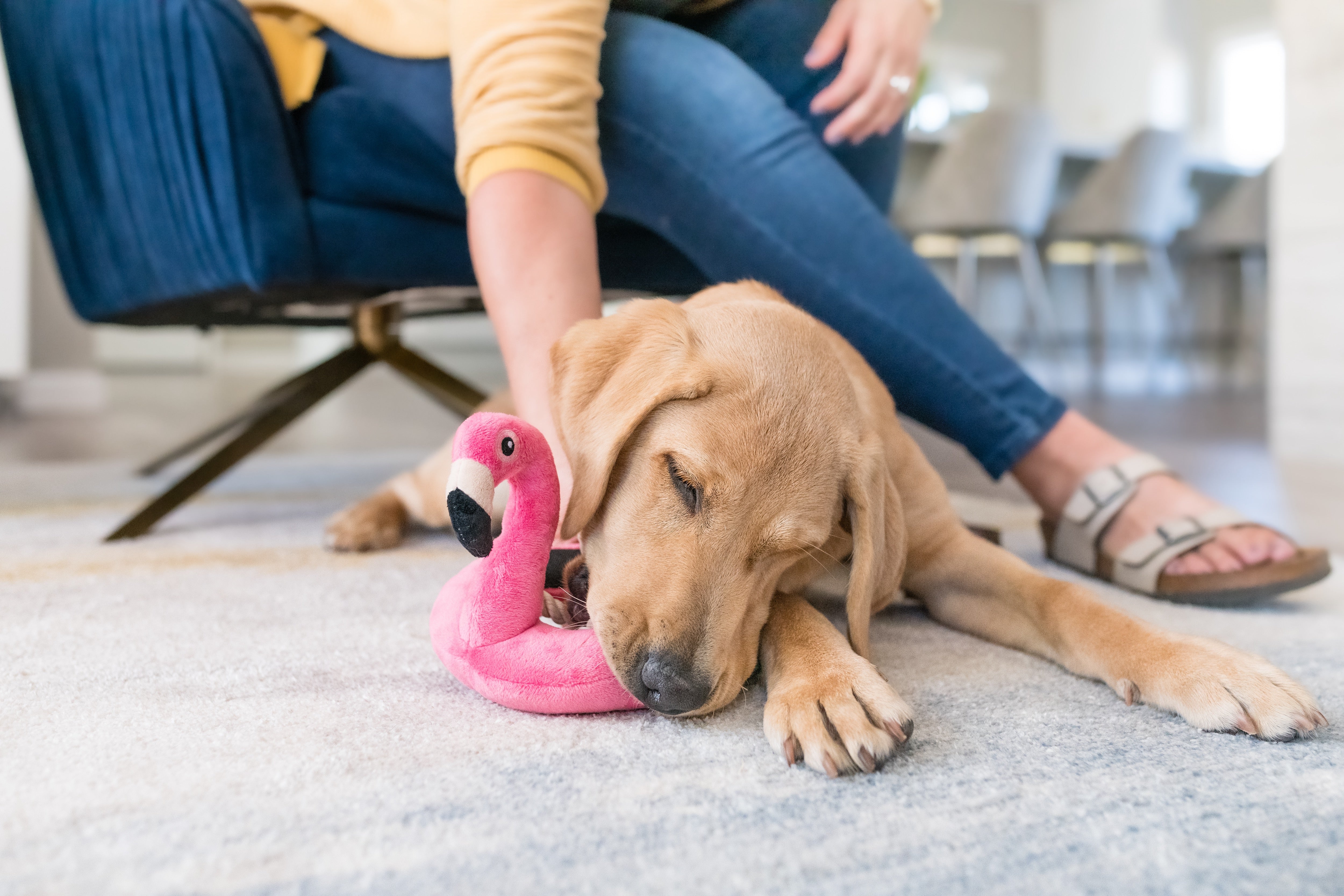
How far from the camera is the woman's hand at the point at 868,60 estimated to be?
177 centimetres

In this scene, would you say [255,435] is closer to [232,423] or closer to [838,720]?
[232,423]

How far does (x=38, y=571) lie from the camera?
1.67 m

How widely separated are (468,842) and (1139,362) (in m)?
10.3

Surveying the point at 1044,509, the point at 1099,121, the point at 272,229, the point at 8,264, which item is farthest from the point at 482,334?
the point at 1099,121

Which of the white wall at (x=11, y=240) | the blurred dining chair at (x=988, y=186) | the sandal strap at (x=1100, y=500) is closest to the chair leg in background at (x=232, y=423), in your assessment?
the sandal strap at (x=1100, y=500)

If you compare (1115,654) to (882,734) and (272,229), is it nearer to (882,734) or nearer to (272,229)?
(882,734)

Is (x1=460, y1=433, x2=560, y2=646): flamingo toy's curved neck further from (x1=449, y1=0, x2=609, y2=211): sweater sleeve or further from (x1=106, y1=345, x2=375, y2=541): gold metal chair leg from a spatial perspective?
(x1=106, y1=345, x2=375, y2=541): gold metal chair leg

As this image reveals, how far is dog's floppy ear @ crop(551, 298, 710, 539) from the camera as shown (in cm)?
112

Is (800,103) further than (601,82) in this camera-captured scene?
Yes

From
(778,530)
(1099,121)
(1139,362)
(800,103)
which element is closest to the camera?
(778,530)

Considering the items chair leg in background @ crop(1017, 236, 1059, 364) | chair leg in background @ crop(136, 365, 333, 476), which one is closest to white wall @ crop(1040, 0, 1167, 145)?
chair leg in background @ crop(1017, 236, 1059, 364)

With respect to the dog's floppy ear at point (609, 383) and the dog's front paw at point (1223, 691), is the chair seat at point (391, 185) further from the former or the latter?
the dog's front paw at point (1223, 691)

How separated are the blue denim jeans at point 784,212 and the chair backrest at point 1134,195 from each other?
22.6ft

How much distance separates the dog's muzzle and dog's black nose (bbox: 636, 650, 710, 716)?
208 mm
